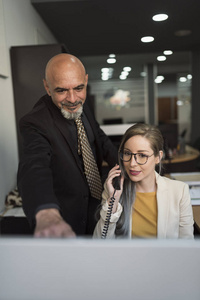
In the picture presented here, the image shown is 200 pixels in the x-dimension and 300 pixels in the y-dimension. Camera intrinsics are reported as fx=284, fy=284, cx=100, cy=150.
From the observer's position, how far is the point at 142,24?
3.59 metres

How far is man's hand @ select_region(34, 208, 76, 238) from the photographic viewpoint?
0.55 m

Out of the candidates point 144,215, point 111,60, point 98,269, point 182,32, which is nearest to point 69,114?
point 144,215

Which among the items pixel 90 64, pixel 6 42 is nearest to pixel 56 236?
pixel 6 42

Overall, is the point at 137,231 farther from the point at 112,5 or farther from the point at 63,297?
the point at 112,5

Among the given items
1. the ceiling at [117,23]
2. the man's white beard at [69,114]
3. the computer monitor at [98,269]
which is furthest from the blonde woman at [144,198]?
the ceiling at [117,23]

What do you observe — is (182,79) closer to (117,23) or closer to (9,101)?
(117,23)

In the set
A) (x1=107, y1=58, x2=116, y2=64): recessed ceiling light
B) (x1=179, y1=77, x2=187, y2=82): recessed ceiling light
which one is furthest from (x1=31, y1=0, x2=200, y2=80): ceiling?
(x1=179, y1=77, x2=187, y2=82): recessed ceiling light

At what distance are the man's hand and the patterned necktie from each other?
704mm

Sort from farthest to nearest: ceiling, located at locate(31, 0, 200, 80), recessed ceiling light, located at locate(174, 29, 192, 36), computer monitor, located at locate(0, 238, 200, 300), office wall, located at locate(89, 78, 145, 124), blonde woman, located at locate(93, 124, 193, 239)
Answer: office wall, located at locate(89, 78, 145, 124) < recessed ceiling light, located at locate(174, 29, 192, 36) < ceiling, located at locate(31, 0, 200, 80) < blonde woman, located at locate(93, 124, 193, 239) < computer monitor, located at locate(0, 238, 200, 300)

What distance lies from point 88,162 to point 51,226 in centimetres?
84

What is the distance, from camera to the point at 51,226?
588mm

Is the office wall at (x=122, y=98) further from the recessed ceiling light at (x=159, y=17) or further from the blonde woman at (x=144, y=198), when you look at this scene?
the blonde woman at (x=144, y=198)

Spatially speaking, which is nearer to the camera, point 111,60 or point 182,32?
point 182,32

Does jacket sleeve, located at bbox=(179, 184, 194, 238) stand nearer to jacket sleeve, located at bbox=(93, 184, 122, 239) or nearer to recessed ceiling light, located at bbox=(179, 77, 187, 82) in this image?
jacket sleeve, located at bbox=(93, 184, 122, 239)
